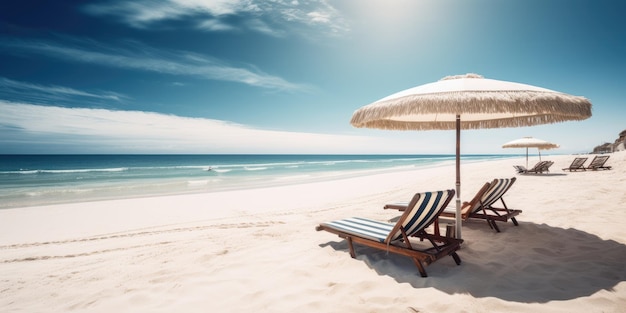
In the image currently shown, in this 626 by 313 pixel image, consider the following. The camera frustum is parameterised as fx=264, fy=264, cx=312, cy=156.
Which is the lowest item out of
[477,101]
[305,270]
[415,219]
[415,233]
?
[305,270]

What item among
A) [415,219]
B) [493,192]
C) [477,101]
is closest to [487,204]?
[493,192]

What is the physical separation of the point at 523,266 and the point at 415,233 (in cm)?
122

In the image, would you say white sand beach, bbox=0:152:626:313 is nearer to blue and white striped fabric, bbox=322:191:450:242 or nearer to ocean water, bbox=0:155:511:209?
blue and white striped fabric, bbox=322:191:450:242

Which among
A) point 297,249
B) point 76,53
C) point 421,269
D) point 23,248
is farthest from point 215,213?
point 76,53

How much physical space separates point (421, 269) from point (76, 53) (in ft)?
68.3

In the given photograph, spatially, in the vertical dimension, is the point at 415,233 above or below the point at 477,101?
below

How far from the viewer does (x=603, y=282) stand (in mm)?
2568

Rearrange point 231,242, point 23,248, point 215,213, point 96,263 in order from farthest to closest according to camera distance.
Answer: point 215,213
point 23,248
point 231,242
point 96,263

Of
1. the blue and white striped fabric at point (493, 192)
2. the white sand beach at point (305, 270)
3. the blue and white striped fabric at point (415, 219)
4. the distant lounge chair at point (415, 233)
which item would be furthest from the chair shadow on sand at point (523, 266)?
the blue and white striped fabric at point (493, 192)

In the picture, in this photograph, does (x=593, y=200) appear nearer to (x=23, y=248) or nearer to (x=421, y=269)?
(x=421, y=269)

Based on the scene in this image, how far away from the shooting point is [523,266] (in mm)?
3025

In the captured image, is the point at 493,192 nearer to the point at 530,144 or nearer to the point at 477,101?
the point at 477,101

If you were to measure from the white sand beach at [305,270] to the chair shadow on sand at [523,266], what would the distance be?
0.01 m

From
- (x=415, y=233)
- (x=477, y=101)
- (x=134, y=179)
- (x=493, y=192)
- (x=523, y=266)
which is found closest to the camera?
(x=477, y=101)
